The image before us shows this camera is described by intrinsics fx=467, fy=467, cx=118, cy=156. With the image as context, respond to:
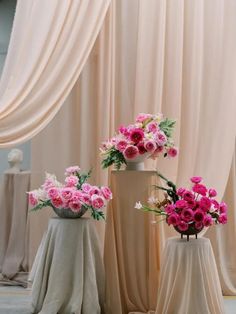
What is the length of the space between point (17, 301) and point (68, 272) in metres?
0.56

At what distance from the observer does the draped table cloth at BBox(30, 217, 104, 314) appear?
2592mm

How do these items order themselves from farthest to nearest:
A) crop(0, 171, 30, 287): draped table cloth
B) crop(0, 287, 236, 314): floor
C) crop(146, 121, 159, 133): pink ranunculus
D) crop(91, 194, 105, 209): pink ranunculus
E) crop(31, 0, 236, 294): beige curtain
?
crop(0, 171, 30, 287): draped table cloth < crop(31, 0, 236, 294): beige curtain < crop(0, 287, 236, 314): floor < crop(146, 121, 159, 133): pink ranunculus < crop(91, 194, 105, 209): pink ranunculus

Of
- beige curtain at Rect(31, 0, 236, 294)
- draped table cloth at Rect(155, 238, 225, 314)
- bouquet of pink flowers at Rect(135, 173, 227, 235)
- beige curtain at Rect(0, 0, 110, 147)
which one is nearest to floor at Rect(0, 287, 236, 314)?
beige curtain at Rect(31, 0, 236, 294)

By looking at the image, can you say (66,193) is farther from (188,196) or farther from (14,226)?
(14,226)

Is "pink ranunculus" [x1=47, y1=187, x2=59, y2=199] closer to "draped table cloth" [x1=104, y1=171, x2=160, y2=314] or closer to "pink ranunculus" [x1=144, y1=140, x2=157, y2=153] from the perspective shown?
"draped table cloth" [x1=104, y1=171, x2=160, y2=314]

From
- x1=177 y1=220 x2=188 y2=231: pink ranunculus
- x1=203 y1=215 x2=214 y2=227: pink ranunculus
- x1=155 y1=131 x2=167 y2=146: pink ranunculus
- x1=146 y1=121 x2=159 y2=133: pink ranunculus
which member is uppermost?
x1=146 y1=121 x2=159 y2=133: pink ranunculus

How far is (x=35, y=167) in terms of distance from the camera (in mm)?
3252

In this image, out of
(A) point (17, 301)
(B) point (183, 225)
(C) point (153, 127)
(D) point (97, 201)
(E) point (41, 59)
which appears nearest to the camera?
(B) point (183, 225)

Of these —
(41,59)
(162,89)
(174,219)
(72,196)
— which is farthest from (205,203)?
(41,59)

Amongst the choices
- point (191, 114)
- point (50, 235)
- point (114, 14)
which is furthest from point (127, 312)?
point (114, 14)

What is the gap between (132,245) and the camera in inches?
108

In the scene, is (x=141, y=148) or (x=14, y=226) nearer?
(x=141, y=148)

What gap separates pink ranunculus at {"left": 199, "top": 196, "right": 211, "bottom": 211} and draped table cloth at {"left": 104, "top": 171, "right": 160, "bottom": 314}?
1.18 ft

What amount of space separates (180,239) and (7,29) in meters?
2.04
